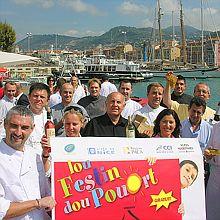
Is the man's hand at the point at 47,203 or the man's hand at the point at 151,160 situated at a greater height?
the man's hand at the point at 151,160

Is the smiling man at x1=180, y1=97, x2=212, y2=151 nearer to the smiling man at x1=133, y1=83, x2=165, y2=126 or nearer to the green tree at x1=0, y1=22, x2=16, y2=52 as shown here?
the smiling man at x1=133, y1=83, x2=165, y2=126

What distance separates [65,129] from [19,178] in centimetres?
126

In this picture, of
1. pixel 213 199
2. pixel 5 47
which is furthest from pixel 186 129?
pixel 5 47

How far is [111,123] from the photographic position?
505 centimetres

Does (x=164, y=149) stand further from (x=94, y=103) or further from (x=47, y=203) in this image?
(x=94, y=103)

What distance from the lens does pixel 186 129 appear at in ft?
17.5

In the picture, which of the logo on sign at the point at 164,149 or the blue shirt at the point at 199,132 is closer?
the logo on sign at the point at 164,149

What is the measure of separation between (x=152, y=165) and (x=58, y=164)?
0.98 metres

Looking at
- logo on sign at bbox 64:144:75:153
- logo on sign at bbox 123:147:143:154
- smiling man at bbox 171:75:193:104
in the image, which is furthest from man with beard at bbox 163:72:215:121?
logo on sign at bbox 64:144:75:153

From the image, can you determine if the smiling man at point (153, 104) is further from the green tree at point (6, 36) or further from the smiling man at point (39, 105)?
the green tree at point (6, 36)

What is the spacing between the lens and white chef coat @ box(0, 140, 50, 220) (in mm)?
3133

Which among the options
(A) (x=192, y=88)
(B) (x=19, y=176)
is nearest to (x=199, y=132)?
(B) (x=19, y=176)

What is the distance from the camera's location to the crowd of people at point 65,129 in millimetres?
3174

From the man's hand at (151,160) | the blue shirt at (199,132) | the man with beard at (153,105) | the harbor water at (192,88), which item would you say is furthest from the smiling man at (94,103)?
the harbor water at (192,88)
